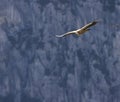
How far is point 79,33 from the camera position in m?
25.2

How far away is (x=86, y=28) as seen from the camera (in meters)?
24.7

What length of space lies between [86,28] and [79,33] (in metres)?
0.67
